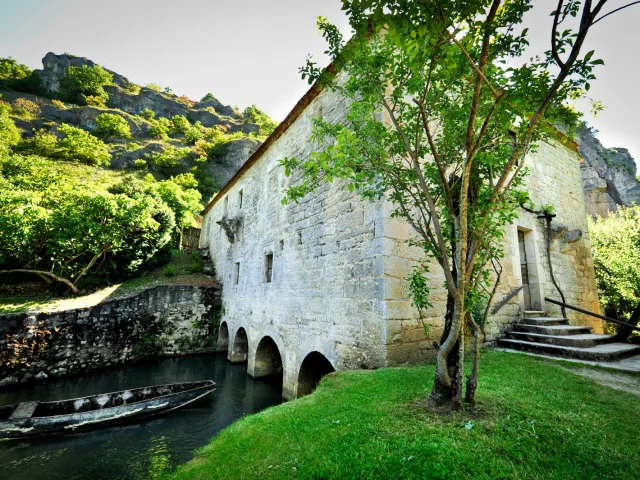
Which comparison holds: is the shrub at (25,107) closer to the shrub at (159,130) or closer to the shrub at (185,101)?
the shrub at (159,130)

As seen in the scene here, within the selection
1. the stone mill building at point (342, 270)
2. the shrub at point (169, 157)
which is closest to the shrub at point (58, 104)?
the shrub at point (169, 157)

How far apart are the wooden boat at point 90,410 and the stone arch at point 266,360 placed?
1897 millimetres

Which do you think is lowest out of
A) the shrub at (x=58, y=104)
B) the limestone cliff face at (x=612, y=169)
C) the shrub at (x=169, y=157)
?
the limestone cliff face at (x=612, y=169)

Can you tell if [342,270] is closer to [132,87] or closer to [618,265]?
[618,265]

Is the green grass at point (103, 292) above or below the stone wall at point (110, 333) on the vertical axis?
above

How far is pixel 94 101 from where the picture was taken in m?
40.7

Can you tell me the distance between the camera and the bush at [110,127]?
3556 centimetres

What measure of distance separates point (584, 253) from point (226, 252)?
45.5 ft

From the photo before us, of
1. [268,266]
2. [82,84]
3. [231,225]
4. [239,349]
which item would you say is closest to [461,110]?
[268,266]

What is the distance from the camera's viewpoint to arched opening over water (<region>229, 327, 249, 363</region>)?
1123 centimetres

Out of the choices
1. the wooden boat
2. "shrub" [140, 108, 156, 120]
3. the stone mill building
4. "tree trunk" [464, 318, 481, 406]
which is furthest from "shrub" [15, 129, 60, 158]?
"tree trunk" [464, 318, 481, 406]

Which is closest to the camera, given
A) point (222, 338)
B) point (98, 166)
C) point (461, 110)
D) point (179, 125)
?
point (461, 110)

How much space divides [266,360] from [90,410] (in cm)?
455

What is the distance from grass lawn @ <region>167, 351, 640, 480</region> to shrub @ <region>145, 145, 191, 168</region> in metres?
36.2
